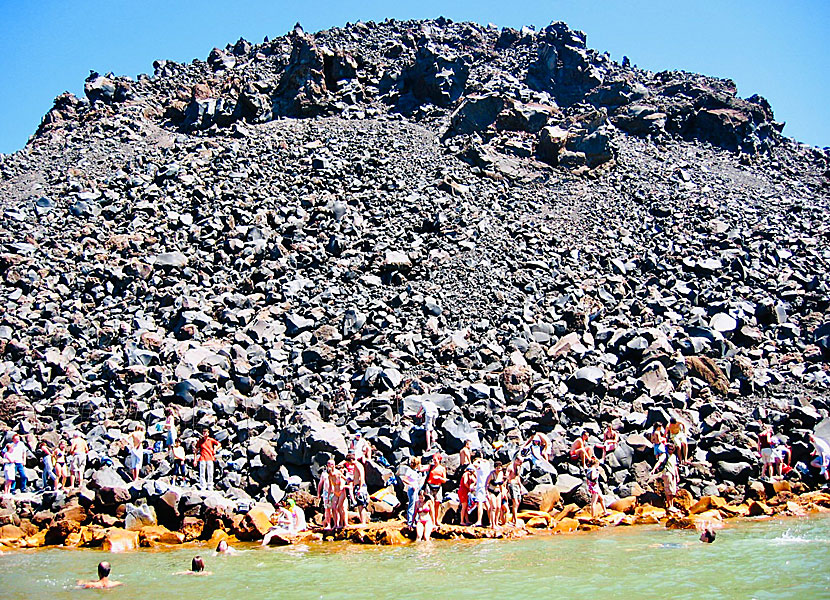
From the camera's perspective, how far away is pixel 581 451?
18.2 metres

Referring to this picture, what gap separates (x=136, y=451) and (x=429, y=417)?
7733mm

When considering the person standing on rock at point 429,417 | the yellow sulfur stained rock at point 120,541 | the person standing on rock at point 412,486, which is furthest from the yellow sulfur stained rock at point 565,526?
the yellow sulfur stained rock at point 120,541

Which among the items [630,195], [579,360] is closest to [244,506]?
[579,360]

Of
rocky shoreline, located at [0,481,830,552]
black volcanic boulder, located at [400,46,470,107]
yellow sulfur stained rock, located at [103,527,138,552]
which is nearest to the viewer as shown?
yellow sulfur stained rock, located at [103,527,138,552]

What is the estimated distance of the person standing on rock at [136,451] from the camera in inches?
706

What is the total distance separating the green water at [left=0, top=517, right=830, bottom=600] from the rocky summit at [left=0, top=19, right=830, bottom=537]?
258cm

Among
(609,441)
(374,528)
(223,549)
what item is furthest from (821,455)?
(223,549)

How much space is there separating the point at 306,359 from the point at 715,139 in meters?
38.3

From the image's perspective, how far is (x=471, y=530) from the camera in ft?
50.2

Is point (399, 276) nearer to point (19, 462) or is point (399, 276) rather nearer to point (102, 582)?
point (19, 462)

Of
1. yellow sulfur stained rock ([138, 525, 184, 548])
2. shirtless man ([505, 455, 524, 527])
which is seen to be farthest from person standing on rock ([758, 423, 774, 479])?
yellow sulfur stained rock ([138, 525, 184, 548])

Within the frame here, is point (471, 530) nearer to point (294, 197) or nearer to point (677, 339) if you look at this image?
point (677, 339)

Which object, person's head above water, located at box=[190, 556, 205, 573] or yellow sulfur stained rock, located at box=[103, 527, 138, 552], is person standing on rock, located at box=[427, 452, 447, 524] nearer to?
person's head above water, located at box=[190, 556, 205, 573]

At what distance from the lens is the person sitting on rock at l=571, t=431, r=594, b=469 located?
715 inches
